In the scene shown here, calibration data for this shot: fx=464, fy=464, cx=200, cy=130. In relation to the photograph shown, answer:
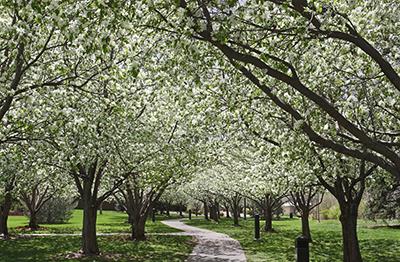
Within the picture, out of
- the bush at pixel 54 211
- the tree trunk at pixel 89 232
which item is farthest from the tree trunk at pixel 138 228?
the bush at pixel 54 211

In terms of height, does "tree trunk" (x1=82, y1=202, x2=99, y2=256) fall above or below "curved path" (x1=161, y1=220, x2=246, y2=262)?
above

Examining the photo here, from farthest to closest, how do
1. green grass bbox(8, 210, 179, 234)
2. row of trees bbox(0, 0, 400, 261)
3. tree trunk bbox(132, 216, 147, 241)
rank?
green grass bbox(8, 210, 179, 234), tree trunk bbox(132, 216, 147, 241), row of trees bbox(0, 0, 400, 261)

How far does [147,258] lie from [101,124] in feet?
22.3

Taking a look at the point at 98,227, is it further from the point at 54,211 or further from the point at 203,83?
the point at 203,83

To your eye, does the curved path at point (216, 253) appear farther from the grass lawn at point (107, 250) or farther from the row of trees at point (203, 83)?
the row of trees at point (203, 83)

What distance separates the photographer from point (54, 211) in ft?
137

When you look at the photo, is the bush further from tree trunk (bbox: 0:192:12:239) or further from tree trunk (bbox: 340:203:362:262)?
tree trunk (bbox: 340:203:362:262)

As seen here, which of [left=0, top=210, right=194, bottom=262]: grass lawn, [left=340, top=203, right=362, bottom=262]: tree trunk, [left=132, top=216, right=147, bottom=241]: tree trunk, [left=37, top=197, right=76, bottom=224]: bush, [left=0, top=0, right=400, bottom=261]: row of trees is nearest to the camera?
[left=0, top=0, right=400, bottom=261]: row of trees

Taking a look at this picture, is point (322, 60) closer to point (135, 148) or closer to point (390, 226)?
point (135, 148)

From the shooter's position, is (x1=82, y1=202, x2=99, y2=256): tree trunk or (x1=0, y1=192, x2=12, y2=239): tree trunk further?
(x1=0, y1=192, x2=12, y2=239): tree trunk

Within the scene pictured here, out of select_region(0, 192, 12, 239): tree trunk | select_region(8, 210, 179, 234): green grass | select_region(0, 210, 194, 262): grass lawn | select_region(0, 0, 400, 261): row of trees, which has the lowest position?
Result: select_region(0, 210, 194, 262): grass lawn

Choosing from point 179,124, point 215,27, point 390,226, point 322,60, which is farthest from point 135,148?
point 390,226

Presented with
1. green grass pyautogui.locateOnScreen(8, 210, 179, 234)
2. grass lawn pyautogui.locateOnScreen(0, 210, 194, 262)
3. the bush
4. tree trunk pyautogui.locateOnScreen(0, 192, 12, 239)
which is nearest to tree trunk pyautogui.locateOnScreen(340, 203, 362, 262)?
grass lawn pyautogui.locateOnScreen(0, 210, 194, 262)

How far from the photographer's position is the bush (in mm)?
40844
